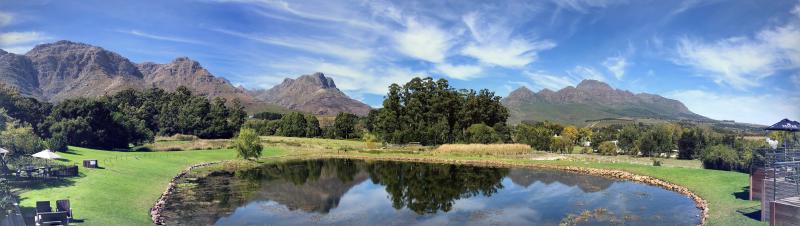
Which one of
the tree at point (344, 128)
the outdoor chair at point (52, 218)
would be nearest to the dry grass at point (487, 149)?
the tree at point (344, 128)

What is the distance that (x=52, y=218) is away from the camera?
62.0 ft

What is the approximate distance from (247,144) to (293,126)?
195 ft

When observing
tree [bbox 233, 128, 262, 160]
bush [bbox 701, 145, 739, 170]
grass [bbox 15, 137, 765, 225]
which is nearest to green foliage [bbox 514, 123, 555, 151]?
grass [bbox 15, 137, 765, 225]

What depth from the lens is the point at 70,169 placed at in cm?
3036

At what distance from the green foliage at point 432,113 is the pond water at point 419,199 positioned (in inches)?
1566

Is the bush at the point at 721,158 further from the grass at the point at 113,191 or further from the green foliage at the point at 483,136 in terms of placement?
the grass at the point at 113,191

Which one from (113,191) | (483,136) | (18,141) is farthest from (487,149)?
(18,141)

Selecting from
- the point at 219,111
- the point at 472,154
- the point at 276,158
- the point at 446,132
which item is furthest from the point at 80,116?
the point at 446,132

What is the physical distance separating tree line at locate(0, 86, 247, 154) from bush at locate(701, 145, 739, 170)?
210 feet

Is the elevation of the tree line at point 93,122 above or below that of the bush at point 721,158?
above

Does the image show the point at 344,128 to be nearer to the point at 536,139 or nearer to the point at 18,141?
the point at 536,139

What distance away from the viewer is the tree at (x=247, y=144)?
5581 cm

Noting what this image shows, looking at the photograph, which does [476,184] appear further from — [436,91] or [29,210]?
[436,91]

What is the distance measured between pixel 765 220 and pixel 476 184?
23.7 m
